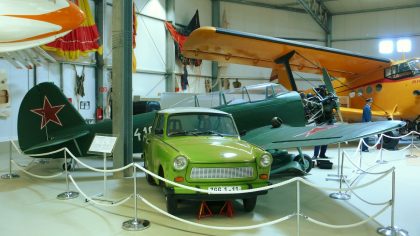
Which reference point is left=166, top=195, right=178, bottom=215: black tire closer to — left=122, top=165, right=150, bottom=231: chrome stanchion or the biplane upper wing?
left=122, top=165, right=150, bottom=231: chrome stanchion

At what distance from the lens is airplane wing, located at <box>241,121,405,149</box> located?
15.8ft

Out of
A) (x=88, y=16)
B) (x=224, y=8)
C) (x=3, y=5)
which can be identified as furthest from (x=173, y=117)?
(x=224, y=8)

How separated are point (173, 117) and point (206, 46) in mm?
4296

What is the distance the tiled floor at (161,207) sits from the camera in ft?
13.4

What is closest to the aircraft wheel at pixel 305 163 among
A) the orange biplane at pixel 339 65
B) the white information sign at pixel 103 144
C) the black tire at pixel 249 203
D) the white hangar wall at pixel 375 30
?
the orange biplane at pixel 339 65

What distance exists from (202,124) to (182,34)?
14327 mm

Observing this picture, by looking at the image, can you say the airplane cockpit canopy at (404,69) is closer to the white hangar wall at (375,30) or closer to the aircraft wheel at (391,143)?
the aircraft wheel at (391,143)

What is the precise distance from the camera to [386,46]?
69.5 feet

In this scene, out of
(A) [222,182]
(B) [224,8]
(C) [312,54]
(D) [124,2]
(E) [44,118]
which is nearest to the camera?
(A) [222,182]

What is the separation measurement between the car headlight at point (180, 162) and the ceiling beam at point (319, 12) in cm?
1765

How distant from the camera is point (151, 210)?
15.9 feet

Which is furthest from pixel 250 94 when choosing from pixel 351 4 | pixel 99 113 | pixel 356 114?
pixel 351 4

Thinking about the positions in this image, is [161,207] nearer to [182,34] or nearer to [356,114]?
[356,114]

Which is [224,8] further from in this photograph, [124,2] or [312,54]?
[124,2]
